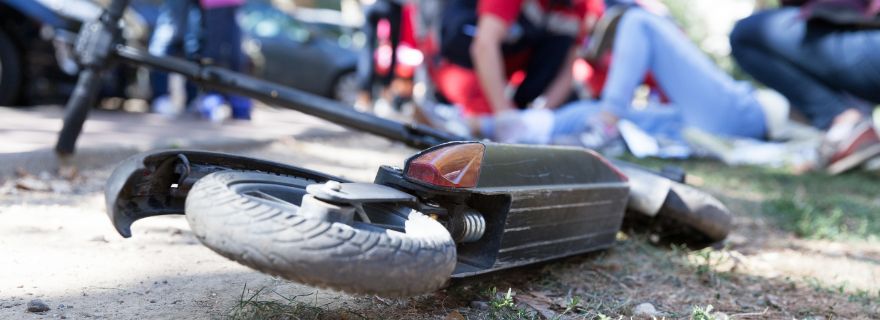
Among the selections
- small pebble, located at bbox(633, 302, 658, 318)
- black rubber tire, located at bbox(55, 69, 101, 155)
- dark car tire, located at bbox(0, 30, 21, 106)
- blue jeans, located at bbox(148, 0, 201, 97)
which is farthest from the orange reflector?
dark car tire, located at bbox(0, 30, 21, 106)

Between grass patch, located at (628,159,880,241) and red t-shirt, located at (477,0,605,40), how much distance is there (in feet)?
3.61

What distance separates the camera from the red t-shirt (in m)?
4.65

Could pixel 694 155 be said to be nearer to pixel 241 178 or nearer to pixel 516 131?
pixel 516 131

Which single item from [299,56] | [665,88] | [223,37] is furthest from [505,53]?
[299,56]

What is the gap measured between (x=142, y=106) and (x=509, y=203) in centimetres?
613

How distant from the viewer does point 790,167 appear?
16.5 ft

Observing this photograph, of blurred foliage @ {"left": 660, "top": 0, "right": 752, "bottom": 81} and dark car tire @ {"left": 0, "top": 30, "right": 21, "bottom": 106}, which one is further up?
dark car tire @ {"left": 0, "top": 30, "right": 21, "bottom": 106}

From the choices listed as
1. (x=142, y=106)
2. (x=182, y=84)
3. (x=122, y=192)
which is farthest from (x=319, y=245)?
(x=142, y=106)

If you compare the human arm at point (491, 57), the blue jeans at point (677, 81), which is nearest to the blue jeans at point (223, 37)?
the human arm at point (491, 57)

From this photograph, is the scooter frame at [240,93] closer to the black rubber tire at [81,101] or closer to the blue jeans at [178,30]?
the black rubber tire at [81,101]

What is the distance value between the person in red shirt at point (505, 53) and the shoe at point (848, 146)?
1682mm

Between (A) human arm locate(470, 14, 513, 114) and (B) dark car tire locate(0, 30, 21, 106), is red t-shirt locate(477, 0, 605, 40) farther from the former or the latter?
(B) dark car tire locate(0, 30, 21, 106)

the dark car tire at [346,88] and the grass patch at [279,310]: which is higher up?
the grass patch at [279,310]

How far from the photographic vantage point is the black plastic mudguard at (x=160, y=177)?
4.79ft
